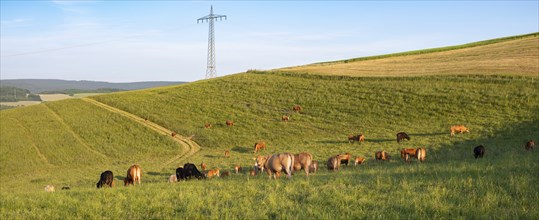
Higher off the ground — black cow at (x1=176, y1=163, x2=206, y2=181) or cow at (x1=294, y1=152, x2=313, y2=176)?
cow at (x1=294, y1=152, x2=313, y2=176)

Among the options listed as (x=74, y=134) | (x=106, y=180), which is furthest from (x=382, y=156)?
(x=74, y=134)

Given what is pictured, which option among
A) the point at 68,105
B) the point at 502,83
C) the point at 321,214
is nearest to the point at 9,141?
the point at 68,105

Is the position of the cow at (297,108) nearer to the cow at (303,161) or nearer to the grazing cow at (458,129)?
the grazing cow at (458,129)

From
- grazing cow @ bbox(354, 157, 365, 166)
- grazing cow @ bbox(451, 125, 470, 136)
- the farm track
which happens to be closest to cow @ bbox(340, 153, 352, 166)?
grazing cow @ bbox(354, 157, 365, 166)

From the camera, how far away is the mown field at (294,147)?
10.6 metres

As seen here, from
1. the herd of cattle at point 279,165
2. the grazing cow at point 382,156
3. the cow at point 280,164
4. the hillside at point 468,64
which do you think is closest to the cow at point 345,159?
the herd of cattle at point 279,165

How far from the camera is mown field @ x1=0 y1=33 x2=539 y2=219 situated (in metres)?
10.6

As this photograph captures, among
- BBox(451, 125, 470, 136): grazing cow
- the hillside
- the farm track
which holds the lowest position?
the farm track

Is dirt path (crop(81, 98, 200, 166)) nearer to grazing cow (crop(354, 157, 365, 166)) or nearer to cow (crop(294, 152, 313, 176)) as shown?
grazing cow (crop(354, 157, 365, 166))

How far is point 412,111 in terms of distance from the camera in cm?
3909

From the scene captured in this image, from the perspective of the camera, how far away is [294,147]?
107ft

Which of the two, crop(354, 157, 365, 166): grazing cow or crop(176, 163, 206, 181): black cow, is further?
crop(354, 157, 365, 166): grazing cow

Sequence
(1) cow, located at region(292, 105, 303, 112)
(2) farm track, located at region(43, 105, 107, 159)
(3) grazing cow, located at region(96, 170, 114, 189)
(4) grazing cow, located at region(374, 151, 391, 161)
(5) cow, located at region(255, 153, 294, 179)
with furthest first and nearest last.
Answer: (1) cow, located at region(292, 105, 303, 112) < (2) farm track, located at region(43, 105, 107, 159) < (4) grazing cow, located at region(374, 151, 391, 161) < (3) grazing cow, located at region(96, 170, 114, 189) < (5) cow, located at region(255, 153, 294, 179)

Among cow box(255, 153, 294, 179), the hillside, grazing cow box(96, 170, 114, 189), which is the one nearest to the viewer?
cow box(255, 153, 294, 179)
